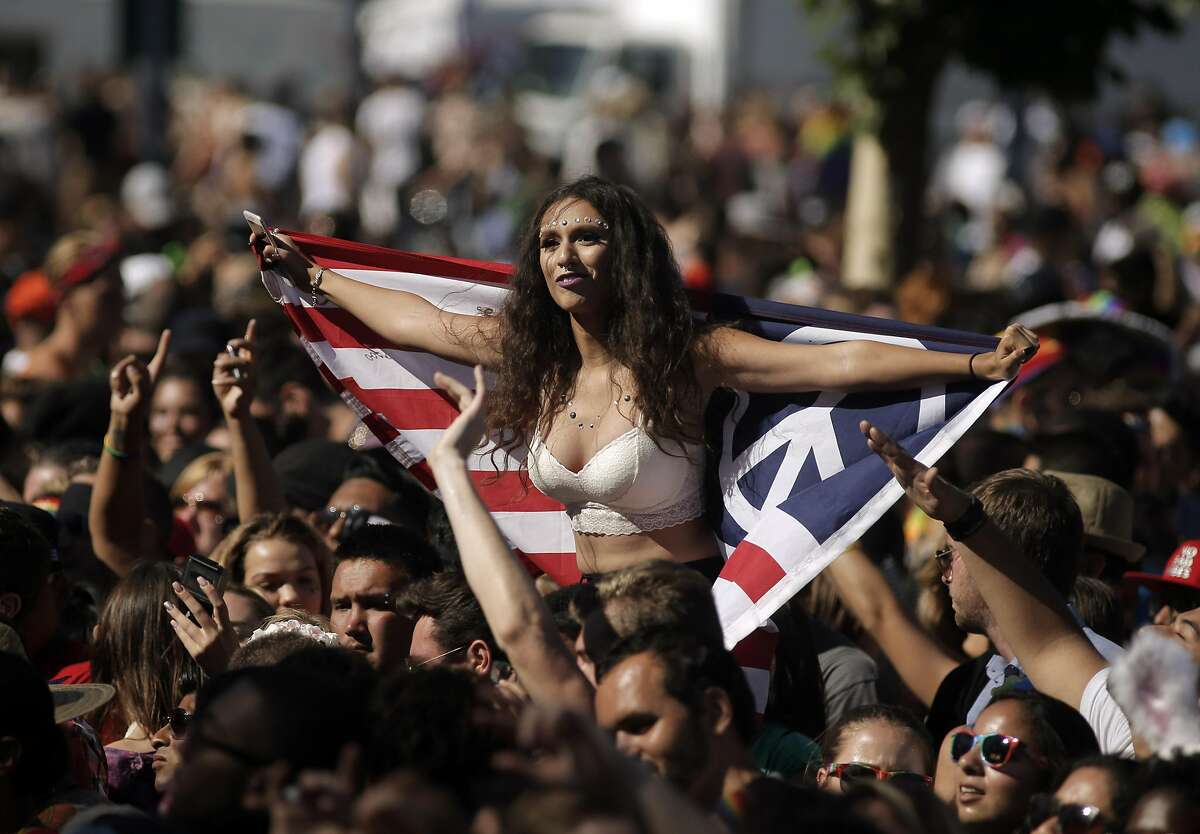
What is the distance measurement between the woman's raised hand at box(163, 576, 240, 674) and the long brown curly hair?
90 centimetres

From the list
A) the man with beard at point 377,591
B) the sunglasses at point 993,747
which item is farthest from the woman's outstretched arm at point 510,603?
the man with beard at point 377,591

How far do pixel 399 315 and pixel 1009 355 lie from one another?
175cm

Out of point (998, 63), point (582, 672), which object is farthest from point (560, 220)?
point (998, 63)

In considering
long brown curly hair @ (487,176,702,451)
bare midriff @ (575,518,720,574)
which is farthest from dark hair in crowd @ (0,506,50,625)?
bare midriff @ (575,518,720,574)

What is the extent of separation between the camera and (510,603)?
337 cm

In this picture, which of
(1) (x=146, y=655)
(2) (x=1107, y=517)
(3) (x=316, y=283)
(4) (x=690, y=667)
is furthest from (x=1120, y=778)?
(3) (x=316, y=283)

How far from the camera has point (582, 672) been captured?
3516 mm

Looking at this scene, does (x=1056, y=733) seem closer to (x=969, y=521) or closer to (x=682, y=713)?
(x=969, y=521)

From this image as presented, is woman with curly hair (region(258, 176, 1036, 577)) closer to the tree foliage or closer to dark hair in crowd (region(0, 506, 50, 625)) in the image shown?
dark hair in crowd (region(0, 506, 50, 625))

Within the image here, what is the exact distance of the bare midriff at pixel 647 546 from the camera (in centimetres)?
478

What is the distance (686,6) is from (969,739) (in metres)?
25.3

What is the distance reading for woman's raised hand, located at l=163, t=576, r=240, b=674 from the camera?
4.42 meters

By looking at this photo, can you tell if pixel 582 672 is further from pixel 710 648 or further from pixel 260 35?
pixel 260 35

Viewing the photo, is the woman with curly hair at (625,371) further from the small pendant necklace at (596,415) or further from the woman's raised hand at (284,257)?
the woman's raised hand at (284,257)
